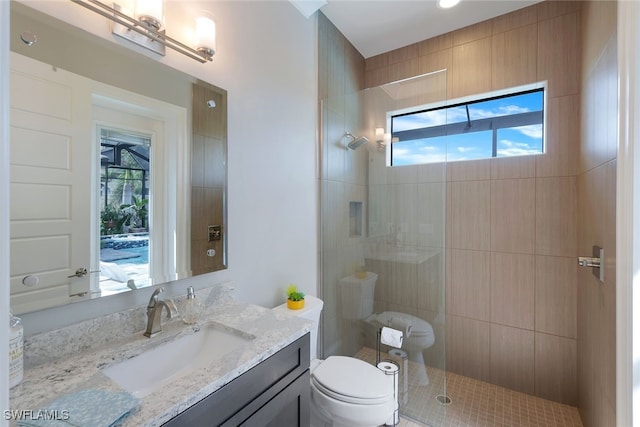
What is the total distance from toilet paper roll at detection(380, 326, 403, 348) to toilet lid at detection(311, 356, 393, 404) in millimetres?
463

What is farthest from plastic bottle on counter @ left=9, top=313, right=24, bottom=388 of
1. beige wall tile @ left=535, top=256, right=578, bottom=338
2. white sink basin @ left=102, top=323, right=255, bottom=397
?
beige wall tile @ left=535, top=256, right=578, bottom=338

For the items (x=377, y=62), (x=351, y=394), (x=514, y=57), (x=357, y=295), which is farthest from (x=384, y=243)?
Answer: (x=377, y=62)

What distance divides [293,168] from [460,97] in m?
1.62

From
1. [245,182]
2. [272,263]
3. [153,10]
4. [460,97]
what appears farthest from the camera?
[460,97]

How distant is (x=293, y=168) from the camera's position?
6.33ft

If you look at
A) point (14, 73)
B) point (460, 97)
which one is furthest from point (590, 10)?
point (14, 73)

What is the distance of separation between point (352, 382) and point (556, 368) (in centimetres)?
166

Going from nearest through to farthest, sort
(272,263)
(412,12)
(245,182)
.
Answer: (245,182)
(272,263)
(412,12)

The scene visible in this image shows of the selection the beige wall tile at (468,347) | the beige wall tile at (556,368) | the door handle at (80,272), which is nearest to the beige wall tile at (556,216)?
the beige wall tile at (556,368)

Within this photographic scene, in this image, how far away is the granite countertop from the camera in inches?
26.9

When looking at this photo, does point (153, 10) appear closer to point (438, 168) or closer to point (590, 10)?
point (438, 168)

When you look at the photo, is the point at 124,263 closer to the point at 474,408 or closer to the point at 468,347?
the point at 474,408

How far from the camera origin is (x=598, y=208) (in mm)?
1376

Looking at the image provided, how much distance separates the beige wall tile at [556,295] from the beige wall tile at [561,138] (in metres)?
0.66
